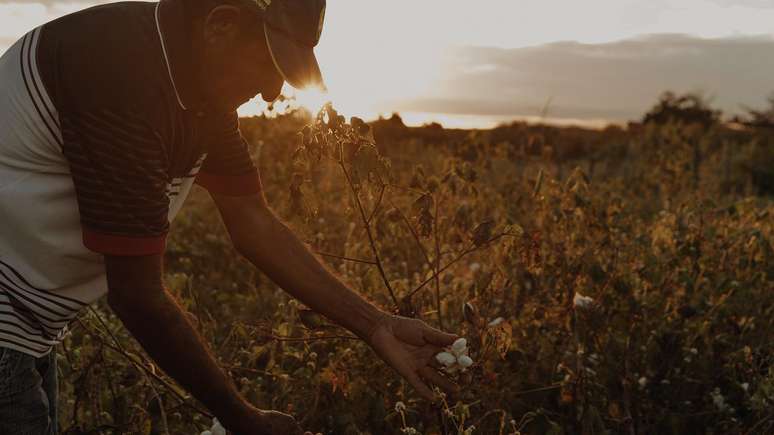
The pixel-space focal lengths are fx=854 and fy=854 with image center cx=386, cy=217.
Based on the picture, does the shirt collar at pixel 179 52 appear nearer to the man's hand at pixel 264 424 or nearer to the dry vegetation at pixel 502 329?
the dry vegetation at pixel 502 329

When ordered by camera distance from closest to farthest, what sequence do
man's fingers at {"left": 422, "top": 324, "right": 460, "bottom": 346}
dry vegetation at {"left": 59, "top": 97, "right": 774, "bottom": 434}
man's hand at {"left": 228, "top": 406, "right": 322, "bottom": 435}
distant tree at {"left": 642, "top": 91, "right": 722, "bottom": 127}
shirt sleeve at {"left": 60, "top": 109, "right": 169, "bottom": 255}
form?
shirt sleeve at {"left": 60, "top": 109, "right": 169, "bottom": 255} < man's hand at {"left": 228, "top": 406, "right": 322, "bottom": 435} < man's fingers at {"left": 422, "top": 324, "right": 460, "bottom": 346} < dry vegetation at {"left": 59, "top": 97, "right": 774, "bottom": 434} < distant tree at {"left": 642, "top": 91, "right": 722, "bottom": 127}

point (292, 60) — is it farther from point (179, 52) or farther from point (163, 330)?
point (163, 330)

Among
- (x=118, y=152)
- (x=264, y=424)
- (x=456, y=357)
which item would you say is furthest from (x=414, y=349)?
(x=118, y=152)

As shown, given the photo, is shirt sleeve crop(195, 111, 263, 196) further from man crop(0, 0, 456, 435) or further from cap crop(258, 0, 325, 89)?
cap crop(258, 0, 325, 89)

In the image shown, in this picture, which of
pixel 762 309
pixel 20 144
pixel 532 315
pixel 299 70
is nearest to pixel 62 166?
pixel 20 144

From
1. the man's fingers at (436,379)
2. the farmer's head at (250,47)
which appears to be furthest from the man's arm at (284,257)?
the farmer's head at (250,47)

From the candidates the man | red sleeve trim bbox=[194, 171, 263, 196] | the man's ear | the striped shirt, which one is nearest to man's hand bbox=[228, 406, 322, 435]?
the man

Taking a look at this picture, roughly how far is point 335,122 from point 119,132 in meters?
0.78

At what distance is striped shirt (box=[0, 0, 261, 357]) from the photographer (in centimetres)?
173

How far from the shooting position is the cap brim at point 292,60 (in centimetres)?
181

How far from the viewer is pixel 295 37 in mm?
1876

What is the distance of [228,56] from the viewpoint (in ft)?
6.05

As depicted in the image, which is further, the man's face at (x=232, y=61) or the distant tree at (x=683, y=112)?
A: the distant tree at (x=683, y=112)

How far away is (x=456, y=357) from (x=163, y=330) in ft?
2.34
